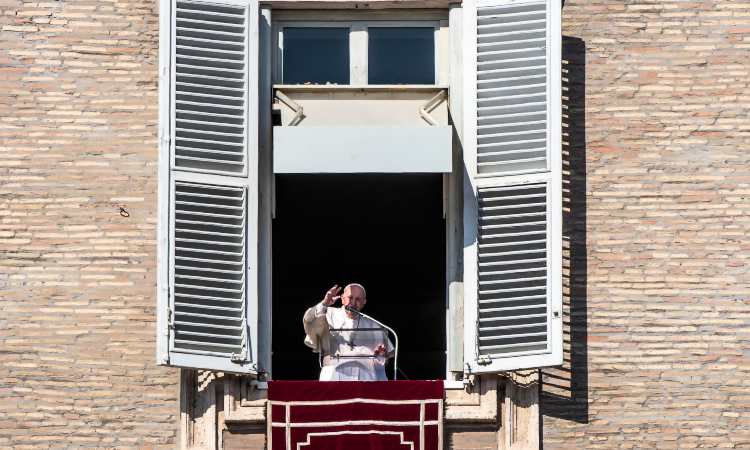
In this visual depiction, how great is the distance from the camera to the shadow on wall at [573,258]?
1488cm

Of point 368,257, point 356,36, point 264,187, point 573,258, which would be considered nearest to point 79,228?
point 264,187

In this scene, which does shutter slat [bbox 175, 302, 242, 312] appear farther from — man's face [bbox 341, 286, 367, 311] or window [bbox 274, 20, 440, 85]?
window [bbox 274, 20, 440, 85]

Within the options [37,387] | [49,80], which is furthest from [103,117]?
[37,387]

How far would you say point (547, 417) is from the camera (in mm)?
14828

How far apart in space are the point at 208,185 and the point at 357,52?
147cm

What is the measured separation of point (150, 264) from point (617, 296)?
3.02 meters

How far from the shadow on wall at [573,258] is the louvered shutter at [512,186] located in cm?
29

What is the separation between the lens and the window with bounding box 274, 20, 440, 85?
15664 mm

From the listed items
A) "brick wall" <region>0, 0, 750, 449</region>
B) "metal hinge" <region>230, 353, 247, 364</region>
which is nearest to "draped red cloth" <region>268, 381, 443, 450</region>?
"metal hinge" <region>230, 353, 247, 364</region>

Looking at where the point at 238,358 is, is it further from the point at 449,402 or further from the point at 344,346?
the point at 449,402

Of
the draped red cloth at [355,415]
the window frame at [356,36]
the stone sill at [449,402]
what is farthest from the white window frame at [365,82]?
the draped red cloth at [355,415]

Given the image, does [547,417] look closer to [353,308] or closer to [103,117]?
[353,308]

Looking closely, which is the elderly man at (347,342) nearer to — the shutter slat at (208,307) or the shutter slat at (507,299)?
the shutter slat at (208,307)

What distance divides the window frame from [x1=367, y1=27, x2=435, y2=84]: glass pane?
30 millimetres
